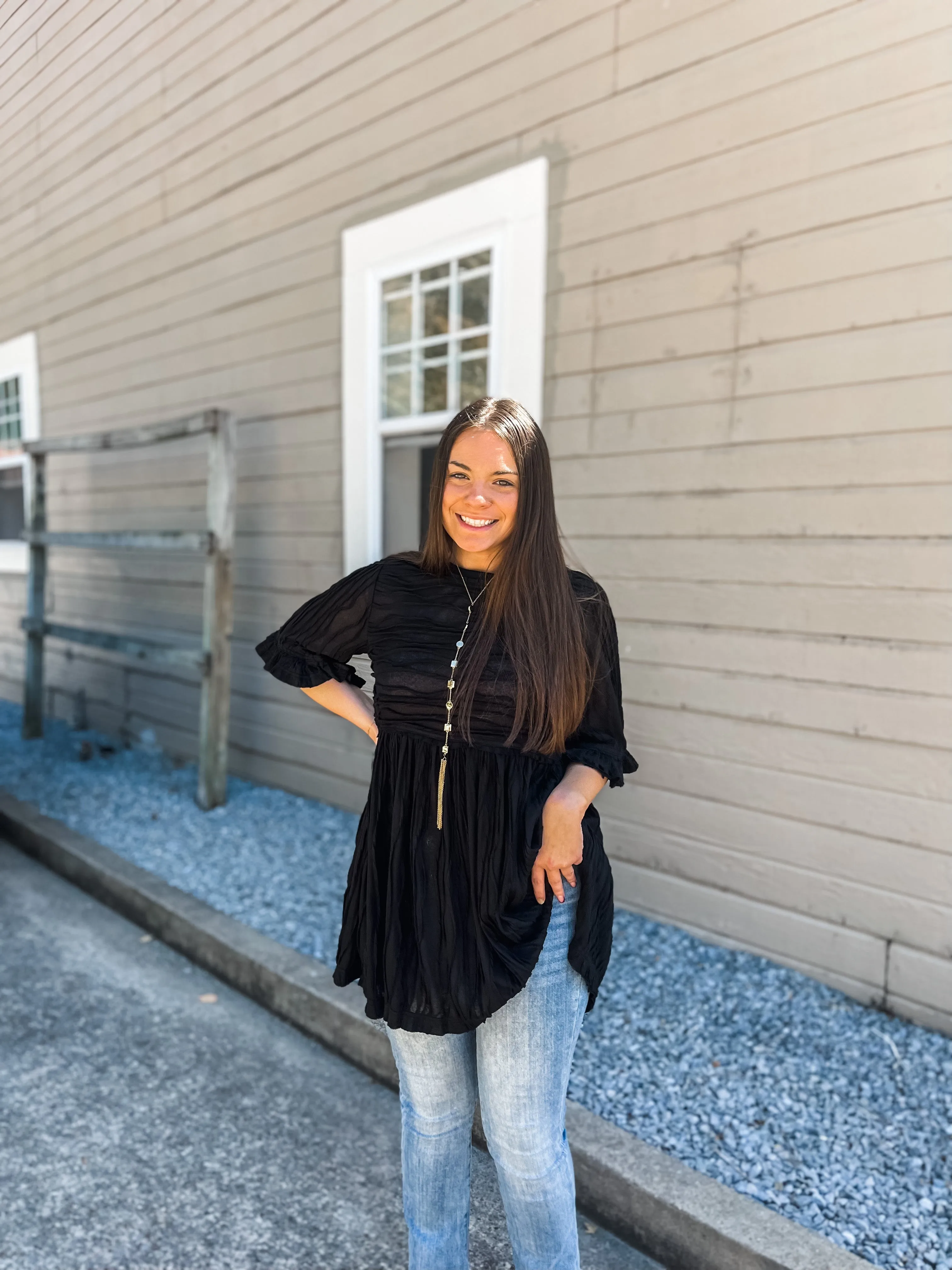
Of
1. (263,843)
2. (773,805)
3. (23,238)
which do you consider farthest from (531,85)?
(23,238)

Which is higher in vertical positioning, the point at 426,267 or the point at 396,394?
the point at 426,267

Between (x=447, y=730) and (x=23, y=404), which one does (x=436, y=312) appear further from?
(x=23, y=404)

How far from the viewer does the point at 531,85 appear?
370 centimetres

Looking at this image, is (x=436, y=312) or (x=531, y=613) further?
(x=436, y=312)

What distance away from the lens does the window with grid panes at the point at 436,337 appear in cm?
407

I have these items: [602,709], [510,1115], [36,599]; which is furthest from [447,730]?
[36,599]

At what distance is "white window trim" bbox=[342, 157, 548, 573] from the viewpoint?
12.3 feet

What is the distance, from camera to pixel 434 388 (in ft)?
14.2

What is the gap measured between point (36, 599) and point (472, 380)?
3.83m

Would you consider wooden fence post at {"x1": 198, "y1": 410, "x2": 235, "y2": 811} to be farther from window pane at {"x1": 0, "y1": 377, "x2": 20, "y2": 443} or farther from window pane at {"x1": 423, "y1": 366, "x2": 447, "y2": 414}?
window pane at {"x1": 0, "y1": 377, "x2": 20, "y2": 443}

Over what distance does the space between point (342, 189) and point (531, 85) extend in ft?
4.13

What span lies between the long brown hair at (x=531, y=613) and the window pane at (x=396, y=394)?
9.57ft

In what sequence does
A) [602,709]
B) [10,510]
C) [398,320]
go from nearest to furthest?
[602,709], [398,320], [10,510]

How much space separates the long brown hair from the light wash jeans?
1.01ft
